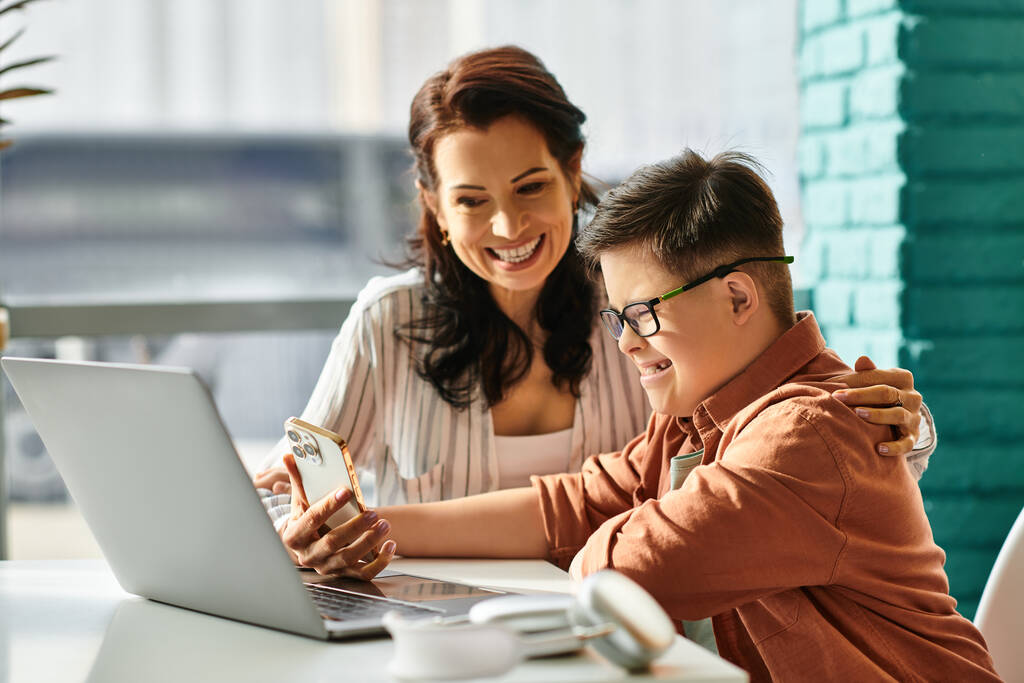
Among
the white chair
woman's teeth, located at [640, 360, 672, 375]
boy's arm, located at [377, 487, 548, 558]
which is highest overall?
woman's teeth, located at [640, 360, 672, 375]

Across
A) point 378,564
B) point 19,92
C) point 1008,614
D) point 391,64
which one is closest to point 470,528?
point 378,564

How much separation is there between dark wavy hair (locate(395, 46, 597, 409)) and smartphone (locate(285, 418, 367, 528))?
20.9 inches

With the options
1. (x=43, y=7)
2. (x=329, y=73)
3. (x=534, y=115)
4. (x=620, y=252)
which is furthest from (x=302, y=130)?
(x=620, y=252)

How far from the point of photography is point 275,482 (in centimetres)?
147

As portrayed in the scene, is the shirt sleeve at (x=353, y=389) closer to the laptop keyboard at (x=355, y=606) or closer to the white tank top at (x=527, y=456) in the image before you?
the white tank top at (x=527, y=456)

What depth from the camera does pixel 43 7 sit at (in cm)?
252

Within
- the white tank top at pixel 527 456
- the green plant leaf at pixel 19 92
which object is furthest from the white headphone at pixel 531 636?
the green plant leaf at pixel 19 92

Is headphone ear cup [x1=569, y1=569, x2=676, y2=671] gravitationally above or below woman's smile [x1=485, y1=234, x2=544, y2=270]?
below

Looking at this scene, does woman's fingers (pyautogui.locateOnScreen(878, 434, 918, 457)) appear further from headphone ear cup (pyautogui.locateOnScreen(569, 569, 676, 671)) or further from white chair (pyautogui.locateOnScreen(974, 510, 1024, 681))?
headphone ear cup (pyautogui.locateOnScreen(569, 569, 676, 671))

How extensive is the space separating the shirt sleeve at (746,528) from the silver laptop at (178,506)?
176 mm

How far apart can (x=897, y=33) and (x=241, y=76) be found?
156 centimetres

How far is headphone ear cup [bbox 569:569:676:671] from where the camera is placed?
0.74 m

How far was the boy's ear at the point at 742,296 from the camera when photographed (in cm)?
116

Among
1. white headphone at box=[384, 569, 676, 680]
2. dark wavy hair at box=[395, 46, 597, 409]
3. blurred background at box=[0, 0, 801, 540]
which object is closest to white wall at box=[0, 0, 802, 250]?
blurred background at box=[0, 0, 801, 540]
